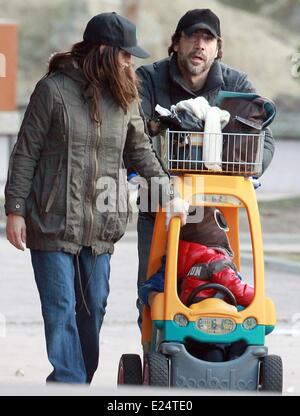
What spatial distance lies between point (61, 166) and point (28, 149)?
16 centimetres

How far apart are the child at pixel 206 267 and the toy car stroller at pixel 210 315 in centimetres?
6

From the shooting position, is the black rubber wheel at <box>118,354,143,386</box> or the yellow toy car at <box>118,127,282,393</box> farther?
the black rubber wheel at <box>118,354,143,386</box>

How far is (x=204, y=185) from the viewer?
6020 millimetres

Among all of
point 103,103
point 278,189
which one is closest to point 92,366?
point 103,103

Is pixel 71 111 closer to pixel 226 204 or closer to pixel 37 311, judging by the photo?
pixel 226 204

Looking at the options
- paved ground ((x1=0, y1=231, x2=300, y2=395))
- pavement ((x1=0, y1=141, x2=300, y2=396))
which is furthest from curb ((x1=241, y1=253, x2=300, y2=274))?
paved ground ((x1=0, y1=231, x2=300, y2=395))

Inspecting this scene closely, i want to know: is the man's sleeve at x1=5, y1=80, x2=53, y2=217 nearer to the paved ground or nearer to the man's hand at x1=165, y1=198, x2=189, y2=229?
the man's hand at x1=165, y1=198, x2=189, y2=229

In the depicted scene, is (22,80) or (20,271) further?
(22,80)

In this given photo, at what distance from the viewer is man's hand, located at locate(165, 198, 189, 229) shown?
19.5 feet

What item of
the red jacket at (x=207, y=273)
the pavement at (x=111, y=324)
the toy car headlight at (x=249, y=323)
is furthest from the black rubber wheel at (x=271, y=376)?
the pavement at (x=111, y=324)

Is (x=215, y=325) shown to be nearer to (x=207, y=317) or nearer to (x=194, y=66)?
(x=207, y=317)

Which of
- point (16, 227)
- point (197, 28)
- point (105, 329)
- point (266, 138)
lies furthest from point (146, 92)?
point (105, 329)

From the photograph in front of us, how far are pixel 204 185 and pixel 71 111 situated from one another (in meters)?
0.69

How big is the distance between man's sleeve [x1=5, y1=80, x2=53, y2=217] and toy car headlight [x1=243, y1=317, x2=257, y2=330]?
1.10 metres
